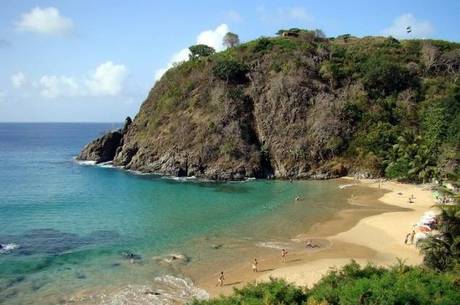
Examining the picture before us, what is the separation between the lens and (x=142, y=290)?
3281cm

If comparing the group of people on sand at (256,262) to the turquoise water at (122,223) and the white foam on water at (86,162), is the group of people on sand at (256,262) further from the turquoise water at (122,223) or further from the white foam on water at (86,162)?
the white foam on water at (86,162)

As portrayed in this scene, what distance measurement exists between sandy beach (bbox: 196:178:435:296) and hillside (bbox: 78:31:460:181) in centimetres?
1376

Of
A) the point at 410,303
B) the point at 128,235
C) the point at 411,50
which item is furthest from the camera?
the point at 411,50

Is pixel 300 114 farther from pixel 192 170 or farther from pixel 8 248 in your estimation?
pixel 8 248

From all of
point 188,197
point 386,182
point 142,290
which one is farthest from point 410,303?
point 386,182

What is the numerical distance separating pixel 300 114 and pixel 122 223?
4452 cm

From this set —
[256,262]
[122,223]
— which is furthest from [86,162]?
[256,262]

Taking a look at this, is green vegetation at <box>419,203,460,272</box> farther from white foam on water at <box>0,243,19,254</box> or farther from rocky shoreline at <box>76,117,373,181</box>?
rocky shoreline at <box>76,117,373,181</box>

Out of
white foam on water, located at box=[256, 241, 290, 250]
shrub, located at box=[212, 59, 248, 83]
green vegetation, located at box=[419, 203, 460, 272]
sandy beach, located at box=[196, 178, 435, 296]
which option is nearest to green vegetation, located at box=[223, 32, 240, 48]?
shrub, located at box=[212, 59, 248, 83]

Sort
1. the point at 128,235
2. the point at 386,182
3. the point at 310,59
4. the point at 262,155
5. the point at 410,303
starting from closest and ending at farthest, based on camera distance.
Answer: the point at 410,303, the point at 128,235, the point at 386,182, the point at 262,155, the point at 310,59

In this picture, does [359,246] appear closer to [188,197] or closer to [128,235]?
[128,235]

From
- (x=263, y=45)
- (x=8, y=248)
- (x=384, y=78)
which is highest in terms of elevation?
(x=263, y=45)

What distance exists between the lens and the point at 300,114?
8600cm

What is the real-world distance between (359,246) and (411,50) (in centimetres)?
6880
